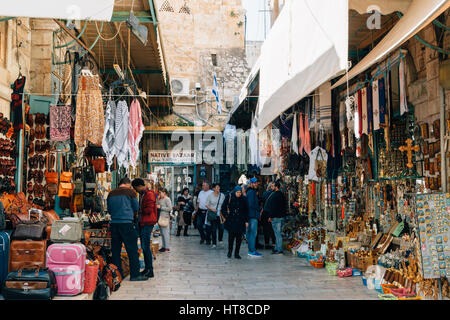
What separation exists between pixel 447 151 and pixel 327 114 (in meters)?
3.17

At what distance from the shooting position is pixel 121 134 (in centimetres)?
774

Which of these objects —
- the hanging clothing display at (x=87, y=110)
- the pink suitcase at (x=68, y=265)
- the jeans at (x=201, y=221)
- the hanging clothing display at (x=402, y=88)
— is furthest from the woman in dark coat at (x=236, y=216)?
the pink suitcase at (x=68, y=265)

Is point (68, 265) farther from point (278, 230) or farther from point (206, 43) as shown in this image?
point (206, 43)

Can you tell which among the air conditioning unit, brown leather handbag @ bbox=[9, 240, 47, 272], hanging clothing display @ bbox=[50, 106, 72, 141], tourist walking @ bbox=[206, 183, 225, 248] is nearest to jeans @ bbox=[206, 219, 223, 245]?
tourist walking @ bbox=[206, 183, 225, 248]

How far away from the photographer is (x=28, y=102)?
322 inches

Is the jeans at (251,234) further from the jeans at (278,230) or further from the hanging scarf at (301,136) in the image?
the hanging scarf at (301,136)

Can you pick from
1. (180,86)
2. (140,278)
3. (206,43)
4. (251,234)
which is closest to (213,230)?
(251,234)

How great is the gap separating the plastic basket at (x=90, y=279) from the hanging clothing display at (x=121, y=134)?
2300 millimetres

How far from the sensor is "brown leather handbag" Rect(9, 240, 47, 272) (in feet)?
18.2

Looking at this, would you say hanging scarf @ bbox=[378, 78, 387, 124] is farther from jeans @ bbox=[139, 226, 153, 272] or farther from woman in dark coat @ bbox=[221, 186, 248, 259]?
jeans @ bbox=[139, 226, 153, 272]

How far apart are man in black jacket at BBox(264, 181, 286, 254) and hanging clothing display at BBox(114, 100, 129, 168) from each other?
160 inches

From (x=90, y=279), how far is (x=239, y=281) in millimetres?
2632

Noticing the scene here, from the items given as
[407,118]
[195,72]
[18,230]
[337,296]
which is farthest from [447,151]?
[195,72]

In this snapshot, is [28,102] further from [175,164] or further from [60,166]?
[175,164]
